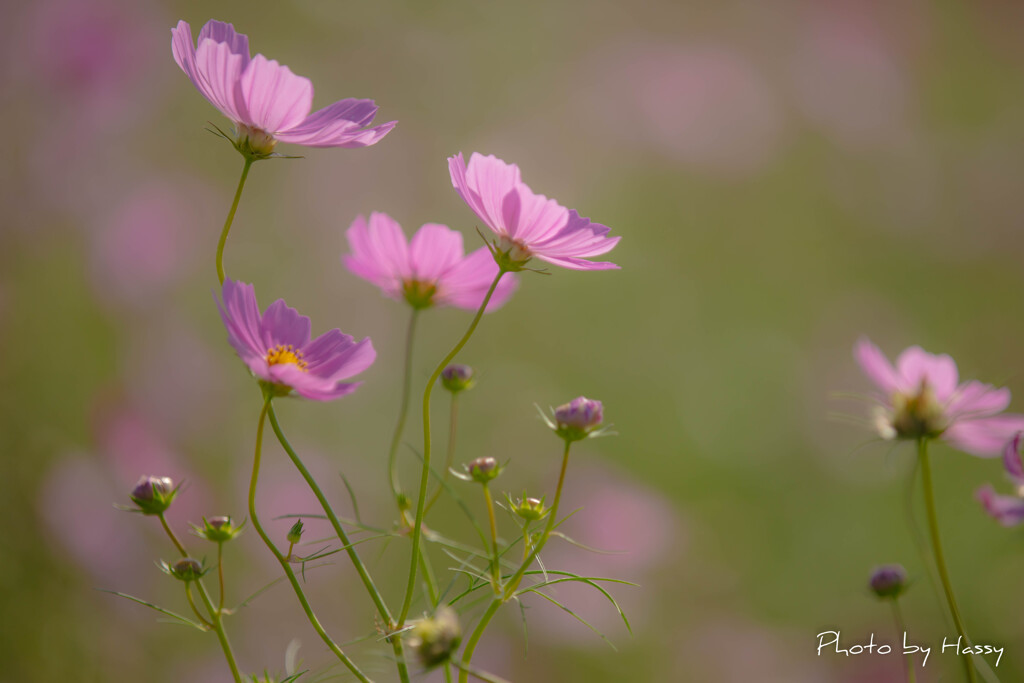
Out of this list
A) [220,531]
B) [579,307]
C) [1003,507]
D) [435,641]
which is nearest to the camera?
[435,641]

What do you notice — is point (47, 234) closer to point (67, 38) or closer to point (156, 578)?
point (67, 38)

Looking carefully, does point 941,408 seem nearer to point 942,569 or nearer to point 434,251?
point 942,569

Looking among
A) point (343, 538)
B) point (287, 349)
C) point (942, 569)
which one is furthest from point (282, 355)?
point (942, 569)

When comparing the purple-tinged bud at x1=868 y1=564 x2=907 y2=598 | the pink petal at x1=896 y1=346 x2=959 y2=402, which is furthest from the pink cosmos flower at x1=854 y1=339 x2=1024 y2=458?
the purple-tinged bud at x1=868 y1=564 x2=907 y2=598

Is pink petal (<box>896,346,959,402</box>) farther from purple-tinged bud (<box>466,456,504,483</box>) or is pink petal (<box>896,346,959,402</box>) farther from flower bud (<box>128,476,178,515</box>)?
flower bud (<box>128,476,178,515</box>)

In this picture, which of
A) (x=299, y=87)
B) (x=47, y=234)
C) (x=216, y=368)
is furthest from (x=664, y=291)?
(x=299, y=87)

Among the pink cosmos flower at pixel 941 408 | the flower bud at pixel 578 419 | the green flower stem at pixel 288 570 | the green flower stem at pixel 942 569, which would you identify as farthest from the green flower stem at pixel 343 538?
the pink cosmos flower at pixel 941 408
